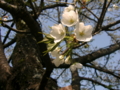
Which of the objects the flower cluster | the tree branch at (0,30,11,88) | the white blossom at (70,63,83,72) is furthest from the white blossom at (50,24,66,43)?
the tree branch at (0,30,11,88)

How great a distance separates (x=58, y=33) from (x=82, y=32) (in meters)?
0.11

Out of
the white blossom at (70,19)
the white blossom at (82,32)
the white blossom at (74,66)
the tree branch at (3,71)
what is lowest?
the tree branch at (3,71)

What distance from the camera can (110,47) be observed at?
2.15 meters

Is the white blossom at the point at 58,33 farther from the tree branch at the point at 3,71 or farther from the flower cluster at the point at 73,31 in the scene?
the tree branch at the point at 3,71

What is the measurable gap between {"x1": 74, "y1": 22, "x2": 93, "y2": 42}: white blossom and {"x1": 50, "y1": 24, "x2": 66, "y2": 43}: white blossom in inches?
2.4

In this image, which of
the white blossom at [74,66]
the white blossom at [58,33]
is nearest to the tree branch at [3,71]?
the white blossom at [74,66]

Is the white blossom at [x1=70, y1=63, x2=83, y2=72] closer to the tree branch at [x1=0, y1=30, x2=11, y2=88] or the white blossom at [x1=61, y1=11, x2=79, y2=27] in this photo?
the white blossom at [x1=61, y1=11, x2=79, y2=27]

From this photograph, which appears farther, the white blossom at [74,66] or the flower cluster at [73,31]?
the white blossom at [74,66]

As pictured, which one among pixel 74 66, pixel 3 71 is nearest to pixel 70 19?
pixel 74 66

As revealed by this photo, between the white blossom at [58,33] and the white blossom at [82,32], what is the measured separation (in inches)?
2.4

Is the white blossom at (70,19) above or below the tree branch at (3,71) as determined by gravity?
above

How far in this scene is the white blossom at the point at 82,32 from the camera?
654 mm

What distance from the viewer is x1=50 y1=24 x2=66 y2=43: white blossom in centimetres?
67

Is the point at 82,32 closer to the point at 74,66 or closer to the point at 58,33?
the point at 58,33
